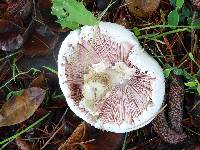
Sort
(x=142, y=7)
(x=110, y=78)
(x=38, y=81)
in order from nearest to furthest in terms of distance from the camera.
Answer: (x=110, y=78) → (x=142, y=7) → (x=38, y=81)

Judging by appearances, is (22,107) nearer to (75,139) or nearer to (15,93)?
(15,93)

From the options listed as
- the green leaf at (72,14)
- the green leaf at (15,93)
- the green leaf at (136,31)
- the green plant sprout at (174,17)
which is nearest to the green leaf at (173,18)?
the green plant sprout at (174,17)

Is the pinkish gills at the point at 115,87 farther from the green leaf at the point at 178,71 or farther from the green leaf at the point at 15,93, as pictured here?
the green leaf at the point at 15,93

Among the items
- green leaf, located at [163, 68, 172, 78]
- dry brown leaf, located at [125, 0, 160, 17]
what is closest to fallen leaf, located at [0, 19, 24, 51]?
dry brown leaf, located at [125, 0, 160, 17]

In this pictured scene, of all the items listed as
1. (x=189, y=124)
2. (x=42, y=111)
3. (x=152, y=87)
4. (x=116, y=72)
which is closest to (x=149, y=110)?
(x=152, y=87)

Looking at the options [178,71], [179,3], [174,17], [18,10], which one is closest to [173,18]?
[174,17]

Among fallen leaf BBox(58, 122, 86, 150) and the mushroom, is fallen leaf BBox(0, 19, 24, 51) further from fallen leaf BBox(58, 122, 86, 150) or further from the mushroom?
fallen leaf BBox(58, 122, 86, 150)
